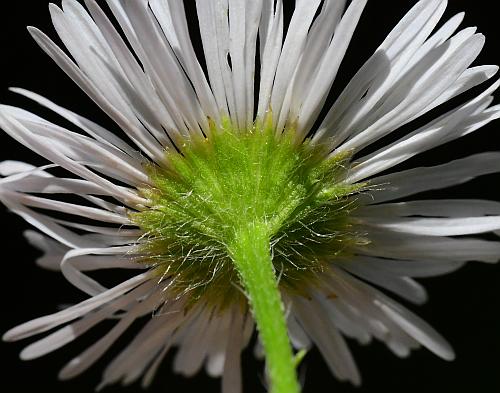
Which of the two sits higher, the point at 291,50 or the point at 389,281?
the point at 291,50

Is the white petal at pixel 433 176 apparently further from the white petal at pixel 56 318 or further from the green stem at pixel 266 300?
the white petal at pixel 56 318

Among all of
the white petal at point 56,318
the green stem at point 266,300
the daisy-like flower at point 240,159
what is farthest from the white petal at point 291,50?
the white petal at point 56,318

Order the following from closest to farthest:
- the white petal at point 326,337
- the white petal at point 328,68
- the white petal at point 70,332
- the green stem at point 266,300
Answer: the green stem at point 266,300 → the white petal at point 328,68 → the white petal at point 70,332 → the white petal at point 326,337

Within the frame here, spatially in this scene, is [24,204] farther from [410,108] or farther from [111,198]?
[410,108]

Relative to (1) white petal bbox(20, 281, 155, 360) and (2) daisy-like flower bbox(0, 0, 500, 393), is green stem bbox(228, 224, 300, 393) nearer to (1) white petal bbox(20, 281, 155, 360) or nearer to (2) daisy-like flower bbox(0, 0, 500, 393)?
(2) daisy-like flower bbox(0, 0, 500, 393)

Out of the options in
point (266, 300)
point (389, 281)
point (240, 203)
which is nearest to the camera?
point (266, 300)

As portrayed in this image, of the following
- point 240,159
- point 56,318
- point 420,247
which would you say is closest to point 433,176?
point 420,247

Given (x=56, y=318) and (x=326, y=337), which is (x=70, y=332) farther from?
(x=326, y=337)

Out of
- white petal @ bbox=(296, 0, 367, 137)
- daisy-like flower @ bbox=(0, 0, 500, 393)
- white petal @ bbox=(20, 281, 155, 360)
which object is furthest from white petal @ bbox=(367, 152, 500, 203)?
white petal @ bbox=(20, 281, 155, 360)
